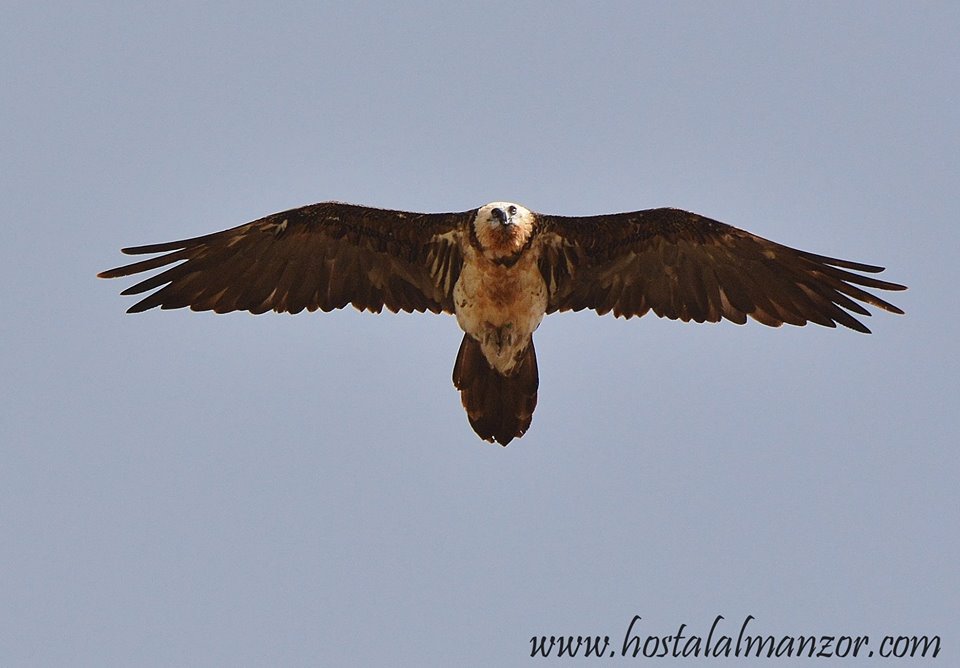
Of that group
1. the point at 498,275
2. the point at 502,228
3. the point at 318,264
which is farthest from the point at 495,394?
the point at 318,264

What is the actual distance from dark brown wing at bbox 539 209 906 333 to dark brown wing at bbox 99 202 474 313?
1.16 meters

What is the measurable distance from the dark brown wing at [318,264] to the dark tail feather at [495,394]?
2.43 feet

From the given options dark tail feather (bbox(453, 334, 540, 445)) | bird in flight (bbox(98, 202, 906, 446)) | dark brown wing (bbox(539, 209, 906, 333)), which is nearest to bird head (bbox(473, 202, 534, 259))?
bird in flight (bbox(98, 202, 906, 446))

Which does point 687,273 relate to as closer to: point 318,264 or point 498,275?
point 498,275

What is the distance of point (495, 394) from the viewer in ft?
47.5

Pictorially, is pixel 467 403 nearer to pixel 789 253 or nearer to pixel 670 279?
pixel 670 279

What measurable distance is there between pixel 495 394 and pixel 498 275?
4.08 ft

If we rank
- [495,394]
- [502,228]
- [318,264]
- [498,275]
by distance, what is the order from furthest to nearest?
[318,264] < [495,394] < [498,275] < [502,228]

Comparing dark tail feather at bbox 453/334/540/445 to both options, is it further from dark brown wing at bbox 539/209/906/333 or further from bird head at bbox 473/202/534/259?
bird head at bbox 473/202/534/259

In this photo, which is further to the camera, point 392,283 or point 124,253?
point 392,283

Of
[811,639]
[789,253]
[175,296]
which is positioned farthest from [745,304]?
[175,296]

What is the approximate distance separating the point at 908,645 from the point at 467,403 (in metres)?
5.26

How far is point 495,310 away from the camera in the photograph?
46.9ft

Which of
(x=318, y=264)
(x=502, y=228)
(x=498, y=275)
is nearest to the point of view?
(x=502, y=228)
